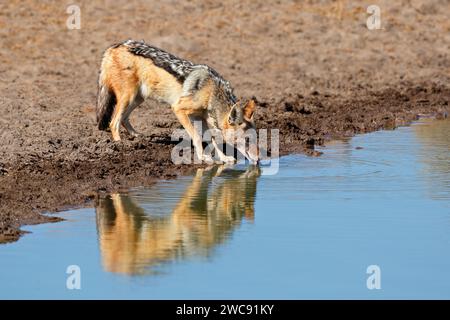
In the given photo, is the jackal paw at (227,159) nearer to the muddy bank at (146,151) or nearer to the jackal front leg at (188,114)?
the jackal front leg at (188,114)

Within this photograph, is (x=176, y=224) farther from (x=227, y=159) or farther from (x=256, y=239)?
(x=227, y=159)

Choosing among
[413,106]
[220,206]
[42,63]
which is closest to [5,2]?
[42,63]

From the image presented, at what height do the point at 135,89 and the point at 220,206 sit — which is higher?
the point at 135,89

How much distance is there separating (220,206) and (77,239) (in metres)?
1.95

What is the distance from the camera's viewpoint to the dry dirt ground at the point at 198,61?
39.6ft

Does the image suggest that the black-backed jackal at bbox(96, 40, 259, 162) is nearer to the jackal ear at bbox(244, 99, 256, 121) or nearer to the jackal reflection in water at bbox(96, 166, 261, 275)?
the jackal ear at bbox(244, 99, 256, 121)

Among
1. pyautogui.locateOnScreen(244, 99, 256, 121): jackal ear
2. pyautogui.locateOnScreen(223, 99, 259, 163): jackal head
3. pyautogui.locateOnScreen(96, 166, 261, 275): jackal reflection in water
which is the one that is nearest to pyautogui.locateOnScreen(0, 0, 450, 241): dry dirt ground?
pyautogui.locateOnScreen(96, 166, 261, 275): jackal reflection in water

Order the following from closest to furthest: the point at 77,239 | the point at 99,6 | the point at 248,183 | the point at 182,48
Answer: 1. the point at 77,239
2. the point at 248,183
3. the point at 182,48
4. the point at 99,6

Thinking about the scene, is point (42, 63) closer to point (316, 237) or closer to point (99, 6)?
point (99, 6)

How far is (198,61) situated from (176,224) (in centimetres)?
1063

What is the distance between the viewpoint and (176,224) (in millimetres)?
9578

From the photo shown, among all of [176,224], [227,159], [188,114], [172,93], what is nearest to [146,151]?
[188,114]

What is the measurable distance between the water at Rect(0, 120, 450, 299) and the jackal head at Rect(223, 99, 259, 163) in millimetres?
433
